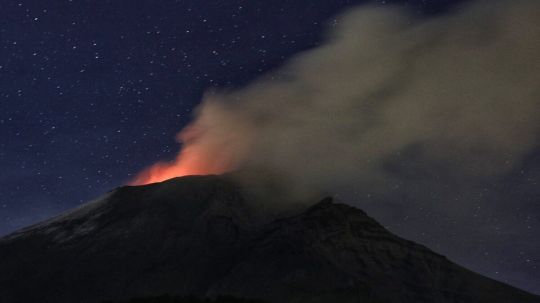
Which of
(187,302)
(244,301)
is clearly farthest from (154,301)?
(244,301)

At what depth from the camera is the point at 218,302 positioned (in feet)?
263

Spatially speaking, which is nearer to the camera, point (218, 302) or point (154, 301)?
point (154, 301)

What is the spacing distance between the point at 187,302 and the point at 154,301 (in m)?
5.91

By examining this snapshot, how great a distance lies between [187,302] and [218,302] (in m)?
4.25

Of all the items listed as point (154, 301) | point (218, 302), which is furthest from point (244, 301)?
point (154, 301)

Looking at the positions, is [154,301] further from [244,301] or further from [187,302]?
[244,301]

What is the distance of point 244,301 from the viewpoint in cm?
7694

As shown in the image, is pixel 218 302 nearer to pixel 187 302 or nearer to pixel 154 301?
pixel 187 302

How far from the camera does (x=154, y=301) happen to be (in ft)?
242

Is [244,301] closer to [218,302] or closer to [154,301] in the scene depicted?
[218,302]

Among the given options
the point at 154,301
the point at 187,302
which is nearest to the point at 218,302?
the point at 187,302
